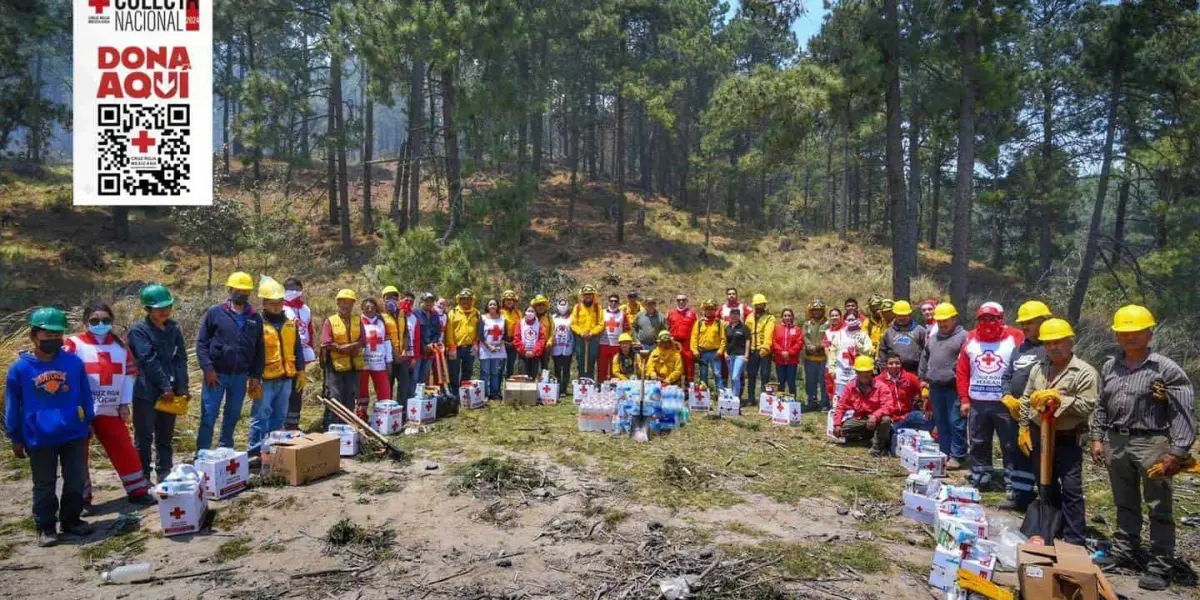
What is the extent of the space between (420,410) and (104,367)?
3787 millimetres

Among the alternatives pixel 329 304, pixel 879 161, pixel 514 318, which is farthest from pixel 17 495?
pixel 879 161

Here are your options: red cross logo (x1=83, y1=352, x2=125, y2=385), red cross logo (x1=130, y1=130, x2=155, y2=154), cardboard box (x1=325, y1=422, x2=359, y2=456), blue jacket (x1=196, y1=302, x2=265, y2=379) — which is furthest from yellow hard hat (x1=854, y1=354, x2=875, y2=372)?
red cross logo (x1=130, y1=130, x2=155, y2=154)

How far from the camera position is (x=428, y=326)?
392 inches

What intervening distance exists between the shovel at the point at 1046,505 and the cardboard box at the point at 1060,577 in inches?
33.8

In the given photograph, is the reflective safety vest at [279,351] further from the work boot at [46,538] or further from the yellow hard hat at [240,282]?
the work boot at [46,538]

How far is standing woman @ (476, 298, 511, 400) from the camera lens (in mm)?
10594

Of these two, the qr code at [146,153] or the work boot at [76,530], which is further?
the qr code at [146,153]

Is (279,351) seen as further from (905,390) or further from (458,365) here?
(905,390)

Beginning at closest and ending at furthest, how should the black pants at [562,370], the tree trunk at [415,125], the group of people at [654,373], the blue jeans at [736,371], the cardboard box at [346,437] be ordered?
the group of people at [654,373] → the cardboard box at [346,437] → the blue jeans at [736,371] → the black pants at [562,370] → the tree trunk at [415,125]

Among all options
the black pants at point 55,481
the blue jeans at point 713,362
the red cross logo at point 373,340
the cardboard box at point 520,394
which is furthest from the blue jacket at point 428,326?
the black pants at point 55,481

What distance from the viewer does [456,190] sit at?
53.4 feet

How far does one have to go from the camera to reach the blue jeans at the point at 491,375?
1085 centimetres

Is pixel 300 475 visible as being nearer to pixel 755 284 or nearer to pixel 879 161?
pixel 755 284

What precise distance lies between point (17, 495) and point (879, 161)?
1282 inches
